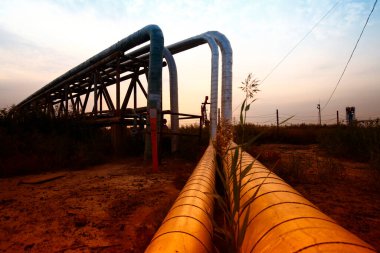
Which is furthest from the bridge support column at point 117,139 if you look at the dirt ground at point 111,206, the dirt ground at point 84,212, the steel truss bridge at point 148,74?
the dirt ground at point 84,212

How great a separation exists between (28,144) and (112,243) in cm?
603

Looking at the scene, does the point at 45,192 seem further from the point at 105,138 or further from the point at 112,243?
the point at 105,138

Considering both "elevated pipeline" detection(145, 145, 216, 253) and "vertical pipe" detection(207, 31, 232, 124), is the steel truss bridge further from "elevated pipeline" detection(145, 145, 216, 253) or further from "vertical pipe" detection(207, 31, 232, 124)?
"elevated pipeline" detection(145, 145, 216, 253)

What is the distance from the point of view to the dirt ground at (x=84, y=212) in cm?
217

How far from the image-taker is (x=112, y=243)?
215 centimetres

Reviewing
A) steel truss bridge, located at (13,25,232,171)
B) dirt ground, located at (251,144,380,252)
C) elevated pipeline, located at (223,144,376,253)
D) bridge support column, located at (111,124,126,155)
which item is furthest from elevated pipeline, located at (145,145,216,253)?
bridge support column, located at (111,124,126,155)

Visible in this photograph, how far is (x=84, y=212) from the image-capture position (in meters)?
2.91

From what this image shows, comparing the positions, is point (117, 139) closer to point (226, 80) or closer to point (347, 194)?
point (226, 80)

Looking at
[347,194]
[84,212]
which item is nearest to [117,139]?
[84,212]

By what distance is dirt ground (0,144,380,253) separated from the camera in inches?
86.8

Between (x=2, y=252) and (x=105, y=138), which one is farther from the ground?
(x=105, y=138)

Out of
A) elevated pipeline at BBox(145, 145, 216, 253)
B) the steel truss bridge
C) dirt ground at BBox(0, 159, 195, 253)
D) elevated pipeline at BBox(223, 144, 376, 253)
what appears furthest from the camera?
the steel truss bridge

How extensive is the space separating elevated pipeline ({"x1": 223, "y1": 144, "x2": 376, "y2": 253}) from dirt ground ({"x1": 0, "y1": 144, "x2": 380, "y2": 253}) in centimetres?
97

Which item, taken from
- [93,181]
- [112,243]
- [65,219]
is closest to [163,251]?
[112,243]
